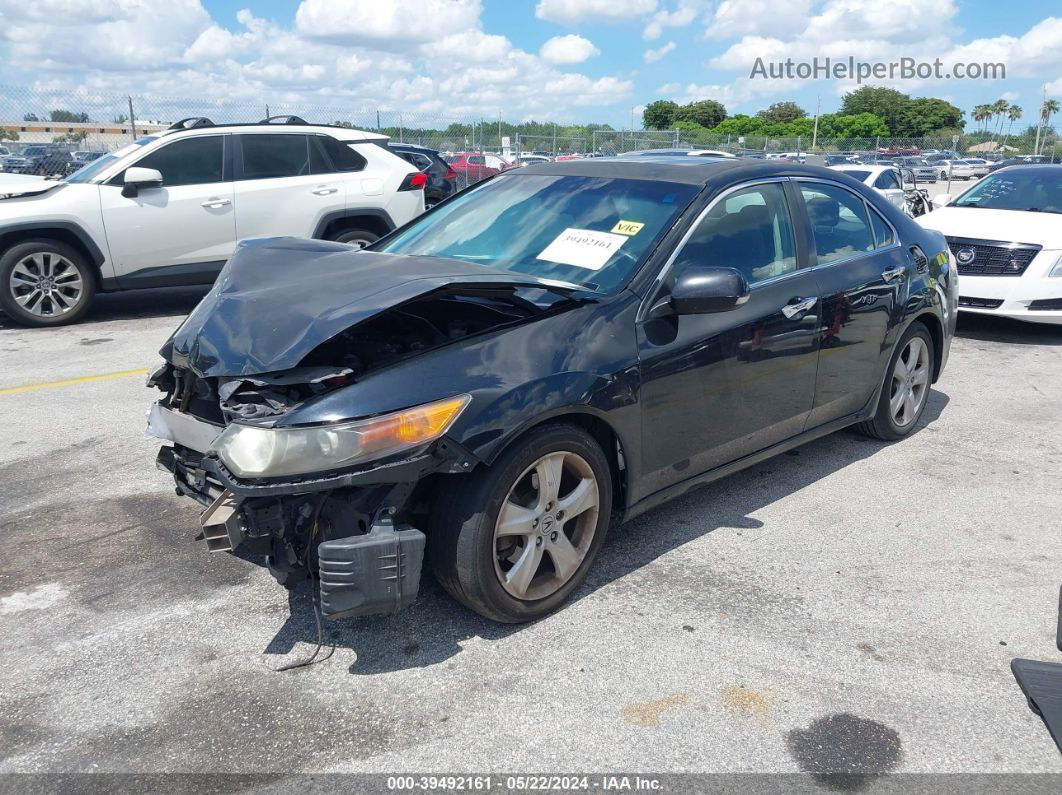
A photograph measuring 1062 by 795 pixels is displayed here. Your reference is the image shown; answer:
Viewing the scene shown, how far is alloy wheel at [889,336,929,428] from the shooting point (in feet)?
17.1

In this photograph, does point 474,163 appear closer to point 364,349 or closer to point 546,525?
point 364,349

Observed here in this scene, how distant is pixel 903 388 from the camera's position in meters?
5.29

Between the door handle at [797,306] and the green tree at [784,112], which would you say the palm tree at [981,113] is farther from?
the door handle at [797,306]

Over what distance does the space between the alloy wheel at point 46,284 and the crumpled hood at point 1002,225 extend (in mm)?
8197

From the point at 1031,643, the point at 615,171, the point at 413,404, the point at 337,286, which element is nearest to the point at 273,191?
the point at 615,171

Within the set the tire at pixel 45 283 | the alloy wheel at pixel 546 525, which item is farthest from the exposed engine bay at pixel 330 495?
the tire at pixel 45 283

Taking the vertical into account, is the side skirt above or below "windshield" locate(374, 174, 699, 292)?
below

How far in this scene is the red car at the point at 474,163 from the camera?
90.5 ft

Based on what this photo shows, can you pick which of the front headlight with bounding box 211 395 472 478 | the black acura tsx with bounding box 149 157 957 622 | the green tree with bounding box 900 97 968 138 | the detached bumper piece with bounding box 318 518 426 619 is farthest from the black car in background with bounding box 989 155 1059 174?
the green tree with bounding box 900 97 968 138

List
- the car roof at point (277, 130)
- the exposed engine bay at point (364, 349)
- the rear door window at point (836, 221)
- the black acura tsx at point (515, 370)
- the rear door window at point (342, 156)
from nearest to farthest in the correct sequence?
the black acura tsx at point (515, 370) < the exposed engine bay at point (364, 349) < the rear door window at point (836, 221) < the car roof at point (277, 130) < the rear door window at point (342, 156)

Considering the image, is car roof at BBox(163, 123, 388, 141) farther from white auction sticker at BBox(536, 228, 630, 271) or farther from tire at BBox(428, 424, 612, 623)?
tire at BBox(428, 424, 612, 623)

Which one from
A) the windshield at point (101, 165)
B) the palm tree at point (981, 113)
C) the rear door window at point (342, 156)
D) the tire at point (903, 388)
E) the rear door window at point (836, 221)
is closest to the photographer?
the rear door window at point (836, 221)

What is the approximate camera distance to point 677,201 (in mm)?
3898

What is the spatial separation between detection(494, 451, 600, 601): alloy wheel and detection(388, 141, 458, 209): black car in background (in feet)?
27.9
